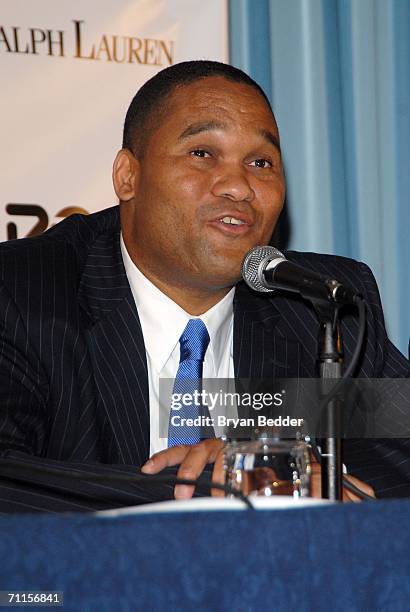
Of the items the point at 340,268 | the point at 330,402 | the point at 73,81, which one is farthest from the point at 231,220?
the point at 73,81

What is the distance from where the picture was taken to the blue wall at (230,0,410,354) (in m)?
3.09

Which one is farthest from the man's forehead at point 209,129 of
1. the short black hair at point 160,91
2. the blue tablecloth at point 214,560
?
the blue tablecloth at point 214,560

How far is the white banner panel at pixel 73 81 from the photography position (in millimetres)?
2799

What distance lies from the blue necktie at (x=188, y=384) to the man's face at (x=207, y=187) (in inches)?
6.2

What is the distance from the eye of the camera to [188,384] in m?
2.21

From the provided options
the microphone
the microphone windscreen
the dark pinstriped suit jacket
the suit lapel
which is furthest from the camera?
the suit lapel

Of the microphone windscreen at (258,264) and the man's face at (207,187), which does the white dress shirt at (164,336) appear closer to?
the man's face at (207,187)

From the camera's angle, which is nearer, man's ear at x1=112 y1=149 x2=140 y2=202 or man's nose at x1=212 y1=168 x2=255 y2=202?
man's nose at x1=212 y1=168 x2=255 y2=202

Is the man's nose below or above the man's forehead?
below

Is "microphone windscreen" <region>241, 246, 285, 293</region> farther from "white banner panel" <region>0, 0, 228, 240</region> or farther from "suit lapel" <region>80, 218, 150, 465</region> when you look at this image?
"white banner panel" <region>0, 0, 228, 240</region>

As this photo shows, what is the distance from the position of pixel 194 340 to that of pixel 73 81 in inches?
40.3

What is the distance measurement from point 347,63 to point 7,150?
118 cm

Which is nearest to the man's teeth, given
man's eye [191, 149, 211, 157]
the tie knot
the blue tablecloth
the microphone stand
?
man's eye [191, 149, 211, 157]

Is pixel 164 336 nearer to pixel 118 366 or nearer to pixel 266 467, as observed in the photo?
pixel 118 366
